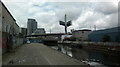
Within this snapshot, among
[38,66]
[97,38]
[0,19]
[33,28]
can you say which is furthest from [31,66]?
[33,28]

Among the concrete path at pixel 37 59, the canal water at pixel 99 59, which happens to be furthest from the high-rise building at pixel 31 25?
the concrete path at pixel 37 59

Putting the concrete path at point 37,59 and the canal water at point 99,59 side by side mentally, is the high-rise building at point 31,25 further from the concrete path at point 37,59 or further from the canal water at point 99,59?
the concrete path at point 37,59

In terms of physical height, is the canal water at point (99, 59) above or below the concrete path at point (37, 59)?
Answer: below

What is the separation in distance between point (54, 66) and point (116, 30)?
42.7 meters

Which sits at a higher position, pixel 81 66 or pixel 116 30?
pixel 116 30

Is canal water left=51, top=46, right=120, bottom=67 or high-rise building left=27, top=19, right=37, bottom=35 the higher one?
high-rise building left=27, top=19, right=37, bottom=35

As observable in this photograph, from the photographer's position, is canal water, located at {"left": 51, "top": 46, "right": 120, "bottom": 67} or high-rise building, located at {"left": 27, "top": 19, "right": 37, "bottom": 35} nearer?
canal water, located at {"left": 51, "top": 46, "right": 120, "bottom": 67}

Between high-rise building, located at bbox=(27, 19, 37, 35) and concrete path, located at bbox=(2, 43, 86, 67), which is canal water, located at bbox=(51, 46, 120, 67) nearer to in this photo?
concrete path, located at bbox=(2, 43, 86, 67)

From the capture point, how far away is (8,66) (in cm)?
1151

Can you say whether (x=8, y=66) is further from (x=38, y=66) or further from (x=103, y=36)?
(x=103, y=36)

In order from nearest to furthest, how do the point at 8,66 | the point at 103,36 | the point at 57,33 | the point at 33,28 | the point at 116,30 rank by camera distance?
the point at 8,66 → the point at 116,30 → the point at 103,36 → the point at 57,33 → the point at 33,28

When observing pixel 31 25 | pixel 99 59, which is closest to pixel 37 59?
pixel 99 59

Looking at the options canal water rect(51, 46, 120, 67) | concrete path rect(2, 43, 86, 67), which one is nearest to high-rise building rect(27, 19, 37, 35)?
canal water rect(51, 46, 120, 67)

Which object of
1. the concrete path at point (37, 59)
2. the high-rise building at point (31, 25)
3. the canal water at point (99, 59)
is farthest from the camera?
the high-rise building at point (31, 25)
